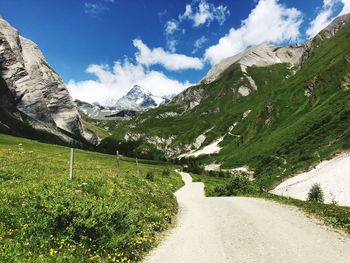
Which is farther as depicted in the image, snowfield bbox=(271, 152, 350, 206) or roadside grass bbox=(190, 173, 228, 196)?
roadside grass bbox=(190, 173, 228, 196)

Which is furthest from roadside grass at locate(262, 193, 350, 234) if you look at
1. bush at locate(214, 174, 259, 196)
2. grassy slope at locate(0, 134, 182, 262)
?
bush at locate(214, 174, 259, 196)

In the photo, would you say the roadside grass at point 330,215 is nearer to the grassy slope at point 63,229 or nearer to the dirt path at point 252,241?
the dirt path at point 252,241

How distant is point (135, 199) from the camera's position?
25.3m

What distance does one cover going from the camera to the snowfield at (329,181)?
5129 cm

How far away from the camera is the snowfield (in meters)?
51.3

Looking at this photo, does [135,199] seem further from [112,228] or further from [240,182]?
[240,182]

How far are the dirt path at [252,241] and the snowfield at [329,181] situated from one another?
96.1 ft

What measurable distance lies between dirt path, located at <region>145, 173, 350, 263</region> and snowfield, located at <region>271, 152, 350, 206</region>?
2928 centimetres

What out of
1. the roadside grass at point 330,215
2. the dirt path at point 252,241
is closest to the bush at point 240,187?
the roadside grass at point 330,215

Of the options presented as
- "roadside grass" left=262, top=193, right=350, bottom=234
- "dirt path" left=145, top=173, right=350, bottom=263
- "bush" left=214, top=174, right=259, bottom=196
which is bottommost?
"dirt path" left=145, top=173, right=350, bottom=263

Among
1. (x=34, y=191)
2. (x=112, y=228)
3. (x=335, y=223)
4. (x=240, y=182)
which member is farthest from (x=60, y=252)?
(x=240, y=182)

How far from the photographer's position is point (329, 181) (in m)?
59.0

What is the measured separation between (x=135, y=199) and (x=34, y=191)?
889 cm

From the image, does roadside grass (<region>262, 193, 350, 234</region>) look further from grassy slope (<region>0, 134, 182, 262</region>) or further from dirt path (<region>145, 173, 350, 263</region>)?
grassy slope (<region>0, 134, 182, 262</region>)
